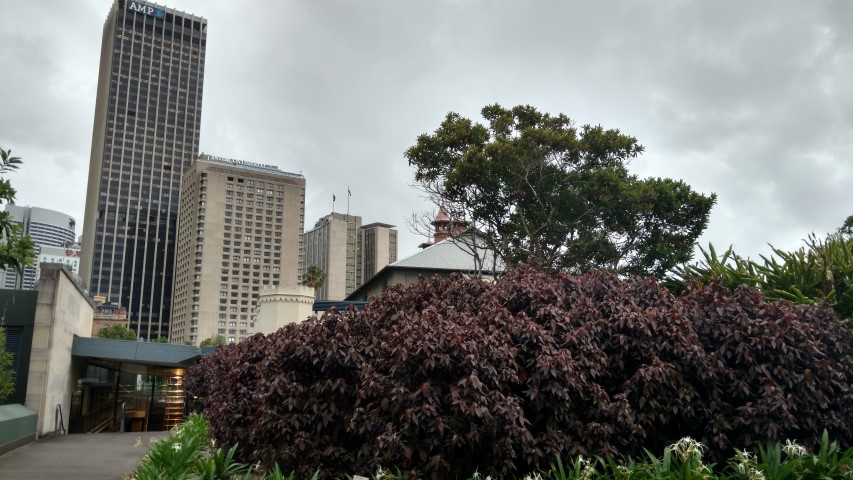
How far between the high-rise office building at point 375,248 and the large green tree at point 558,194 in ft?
449

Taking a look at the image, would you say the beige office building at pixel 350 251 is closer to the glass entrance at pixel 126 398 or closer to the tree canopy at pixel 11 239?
the glass entrance at pixel 126 398

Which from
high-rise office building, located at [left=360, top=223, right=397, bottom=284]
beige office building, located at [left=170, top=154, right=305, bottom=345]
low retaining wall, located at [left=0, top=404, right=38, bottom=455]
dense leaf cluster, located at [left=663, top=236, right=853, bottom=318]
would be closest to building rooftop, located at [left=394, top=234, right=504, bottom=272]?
low retaining wall, located at [left=0, top=404, right=38, bottom=455]

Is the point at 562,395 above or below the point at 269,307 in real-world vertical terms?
below

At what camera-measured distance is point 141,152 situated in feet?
577

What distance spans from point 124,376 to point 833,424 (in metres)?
42.6

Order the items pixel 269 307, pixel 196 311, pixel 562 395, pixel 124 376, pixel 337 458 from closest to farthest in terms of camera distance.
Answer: pixel 562 395
pixel 337 458
pixel 124 376
pixel 269 307
pixel 196 311

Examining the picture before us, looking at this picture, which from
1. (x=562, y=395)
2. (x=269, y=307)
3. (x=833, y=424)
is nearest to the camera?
(x=562, y=395)

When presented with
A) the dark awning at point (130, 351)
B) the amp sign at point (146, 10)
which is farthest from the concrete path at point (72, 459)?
the amp sign at point (146, 10)

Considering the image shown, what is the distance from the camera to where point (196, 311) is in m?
157

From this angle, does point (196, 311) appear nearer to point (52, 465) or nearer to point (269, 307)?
point (269, 307)

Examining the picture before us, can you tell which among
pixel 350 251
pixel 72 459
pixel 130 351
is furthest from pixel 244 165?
pixel 72 459

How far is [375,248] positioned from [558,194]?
148477 millimetres

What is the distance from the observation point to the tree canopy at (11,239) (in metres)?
6.88

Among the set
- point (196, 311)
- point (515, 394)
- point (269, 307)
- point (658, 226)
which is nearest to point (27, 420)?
point (515, 394)
